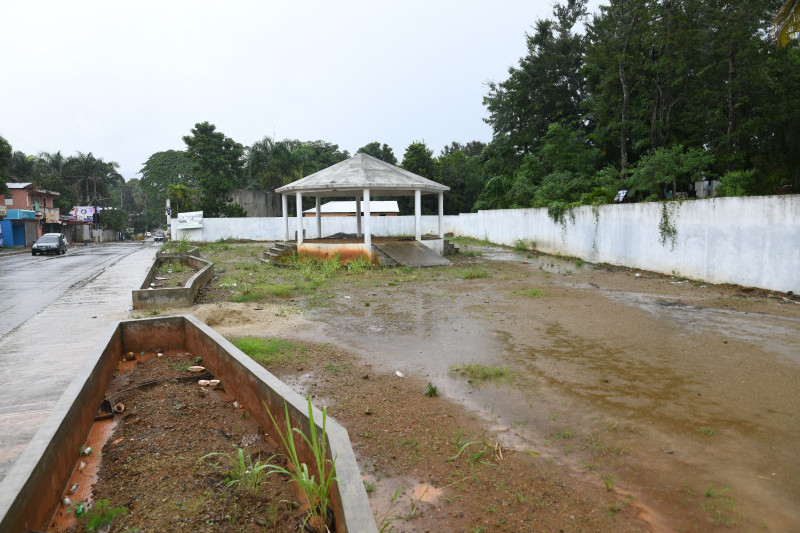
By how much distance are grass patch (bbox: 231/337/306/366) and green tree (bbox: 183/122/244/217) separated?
3513 cm

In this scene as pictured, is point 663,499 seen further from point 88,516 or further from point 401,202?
point 401,202

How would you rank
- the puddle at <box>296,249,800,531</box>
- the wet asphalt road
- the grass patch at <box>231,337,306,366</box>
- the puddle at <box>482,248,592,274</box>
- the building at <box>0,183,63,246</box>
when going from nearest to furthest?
the puddle at <box>296,249,800,531</box>
the grass patch at <box>231,337,306,366</box>
the wet asphalt road
the puddle at <box>482,248,592,274</box>
the building at <box>0,183,63,246</box>

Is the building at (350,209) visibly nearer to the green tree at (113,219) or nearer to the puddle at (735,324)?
the puddle at (735,324)

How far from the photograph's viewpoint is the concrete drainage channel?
2537mm

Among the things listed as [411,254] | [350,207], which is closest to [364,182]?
[411,254]

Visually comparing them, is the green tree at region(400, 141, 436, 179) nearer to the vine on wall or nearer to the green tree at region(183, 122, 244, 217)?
the green tree at region(183, 122, 244, 217)

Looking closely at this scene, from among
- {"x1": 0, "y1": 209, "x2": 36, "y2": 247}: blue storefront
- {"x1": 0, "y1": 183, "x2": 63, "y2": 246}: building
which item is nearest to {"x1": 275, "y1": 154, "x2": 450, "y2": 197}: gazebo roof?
{"x1": 0, "y1": 183, "x2": 63, "y2": 246}: building

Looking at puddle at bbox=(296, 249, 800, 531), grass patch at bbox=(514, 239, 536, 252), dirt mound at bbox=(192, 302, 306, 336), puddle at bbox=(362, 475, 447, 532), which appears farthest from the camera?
grass patch at bbox=(514, 239, 536, 252)

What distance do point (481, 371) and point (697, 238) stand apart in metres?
9.50

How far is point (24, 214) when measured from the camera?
39.2m

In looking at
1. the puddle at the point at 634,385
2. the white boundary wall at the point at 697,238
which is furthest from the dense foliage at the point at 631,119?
the puddle at the point at 634,385

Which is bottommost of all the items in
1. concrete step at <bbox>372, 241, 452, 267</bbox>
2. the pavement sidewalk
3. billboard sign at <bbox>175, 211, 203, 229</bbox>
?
the pavement sidewalk

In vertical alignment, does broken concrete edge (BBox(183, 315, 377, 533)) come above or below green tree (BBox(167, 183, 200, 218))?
below

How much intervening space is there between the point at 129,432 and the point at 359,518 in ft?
8.85
